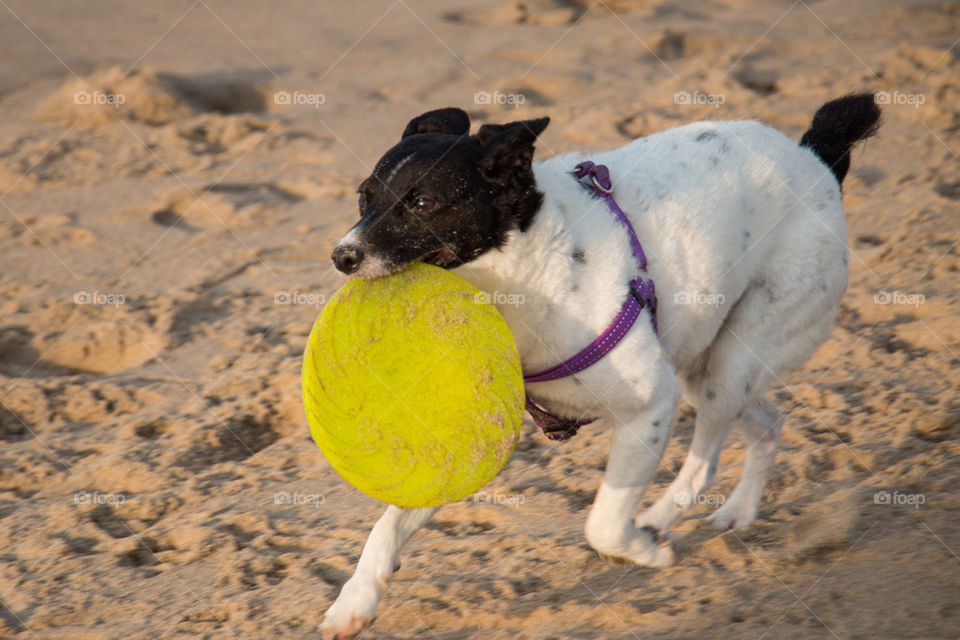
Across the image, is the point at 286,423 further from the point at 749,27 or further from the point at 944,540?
the point at 749,27

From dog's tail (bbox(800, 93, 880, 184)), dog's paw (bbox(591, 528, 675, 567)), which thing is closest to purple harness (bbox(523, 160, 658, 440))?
dog's paw (bbox(591, 528, 675, 567))

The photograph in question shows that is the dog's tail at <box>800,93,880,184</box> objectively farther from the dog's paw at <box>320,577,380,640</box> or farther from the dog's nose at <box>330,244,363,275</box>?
the dog's paw at <box>320,577,380,640</box>

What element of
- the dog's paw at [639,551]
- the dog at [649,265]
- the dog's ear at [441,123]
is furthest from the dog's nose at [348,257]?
the dog's paw at [639,551]

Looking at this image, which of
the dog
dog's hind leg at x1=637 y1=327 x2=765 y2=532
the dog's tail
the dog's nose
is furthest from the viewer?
the dog's tail

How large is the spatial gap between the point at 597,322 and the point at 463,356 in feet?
1.75

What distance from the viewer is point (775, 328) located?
4.13 meters

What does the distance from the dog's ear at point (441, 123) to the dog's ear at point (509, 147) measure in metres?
0.40

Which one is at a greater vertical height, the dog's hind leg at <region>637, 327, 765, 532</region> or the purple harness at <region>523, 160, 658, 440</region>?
the purple harness at <region>523, 160, 658, 440</region>

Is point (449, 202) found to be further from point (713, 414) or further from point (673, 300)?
point (713, 414)

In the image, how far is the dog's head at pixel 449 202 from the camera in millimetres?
3387

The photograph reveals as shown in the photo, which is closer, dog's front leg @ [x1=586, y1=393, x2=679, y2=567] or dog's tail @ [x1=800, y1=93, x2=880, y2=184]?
dog's front leg @ [x1=586, y1=393, x2=679, y2=567]

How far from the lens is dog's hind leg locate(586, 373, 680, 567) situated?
3611 mm

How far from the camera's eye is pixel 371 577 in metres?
3.53

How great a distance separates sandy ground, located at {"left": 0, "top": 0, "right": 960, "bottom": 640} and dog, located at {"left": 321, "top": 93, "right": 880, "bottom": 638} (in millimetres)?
349
